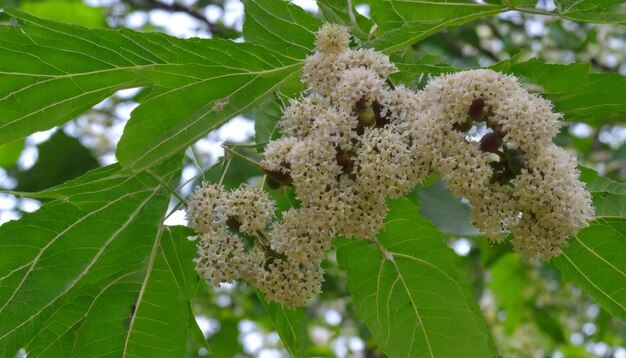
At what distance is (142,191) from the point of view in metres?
2.31

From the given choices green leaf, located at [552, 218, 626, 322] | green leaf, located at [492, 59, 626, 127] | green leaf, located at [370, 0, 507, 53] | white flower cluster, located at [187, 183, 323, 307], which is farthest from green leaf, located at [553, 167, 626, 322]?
white flower cluster, located at [187, 183, 323, 307]

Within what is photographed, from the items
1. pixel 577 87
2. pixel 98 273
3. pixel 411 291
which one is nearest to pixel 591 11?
pixel 577 87

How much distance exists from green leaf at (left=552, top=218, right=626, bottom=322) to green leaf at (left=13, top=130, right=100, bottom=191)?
3272mm

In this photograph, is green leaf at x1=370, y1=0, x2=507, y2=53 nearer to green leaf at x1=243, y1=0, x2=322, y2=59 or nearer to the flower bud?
green leaf at x1=243, y1=0, x2=322, y2=59

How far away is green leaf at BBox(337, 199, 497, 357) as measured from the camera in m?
2.25

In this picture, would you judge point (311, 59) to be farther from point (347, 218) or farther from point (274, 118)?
point (347, 218)

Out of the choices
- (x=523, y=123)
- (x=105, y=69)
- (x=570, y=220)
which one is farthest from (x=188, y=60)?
(x=570, y=220)

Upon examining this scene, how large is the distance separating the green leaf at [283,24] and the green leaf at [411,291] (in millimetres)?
525

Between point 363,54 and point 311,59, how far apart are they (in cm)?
14

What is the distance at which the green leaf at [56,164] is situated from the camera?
4.83m

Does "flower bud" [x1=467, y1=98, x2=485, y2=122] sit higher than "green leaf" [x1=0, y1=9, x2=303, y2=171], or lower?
→ lower

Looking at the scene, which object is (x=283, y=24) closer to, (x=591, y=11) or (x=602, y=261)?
(x=591, y=11)

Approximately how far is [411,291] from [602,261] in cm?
55

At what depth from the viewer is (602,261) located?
91.5 inches
